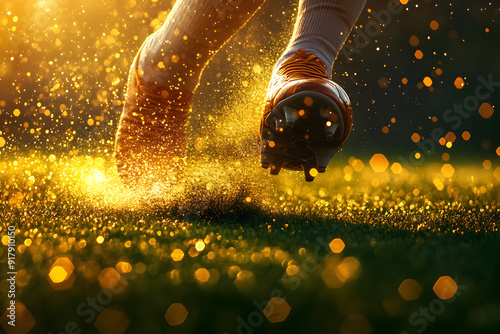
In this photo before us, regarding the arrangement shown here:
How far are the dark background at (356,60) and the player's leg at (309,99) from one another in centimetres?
255

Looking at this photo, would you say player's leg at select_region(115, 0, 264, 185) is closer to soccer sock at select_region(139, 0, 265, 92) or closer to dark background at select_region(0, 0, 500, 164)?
soccer sock at select_region(139, 0, 265, 92)

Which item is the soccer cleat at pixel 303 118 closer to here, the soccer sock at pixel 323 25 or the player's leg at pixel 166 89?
the soccer sock at pixel 323 25

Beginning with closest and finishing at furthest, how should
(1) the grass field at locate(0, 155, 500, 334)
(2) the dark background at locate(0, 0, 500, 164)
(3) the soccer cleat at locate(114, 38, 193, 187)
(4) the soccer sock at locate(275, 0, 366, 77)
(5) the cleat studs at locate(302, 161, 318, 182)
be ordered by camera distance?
(1) the grass field at locate(0, 155, 500, 334), (5) the cleat studs at locate(302, 161, 318, 182), (4) the soccer sock at locate(275, 0, 366, 77), (3) the soccer cleat at locate(114, 38, 193, 187), (2) the dark background at locate(0, 0, 500, 164)

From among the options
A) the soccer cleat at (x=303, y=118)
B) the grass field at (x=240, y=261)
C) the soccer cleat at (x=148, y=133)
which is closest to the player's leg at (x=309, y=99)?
the soccer cleat at (x=303, y=118)

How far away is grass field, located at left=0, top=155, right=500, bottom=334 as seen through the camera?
65 centimetres

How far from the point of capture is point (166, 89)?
164 cm

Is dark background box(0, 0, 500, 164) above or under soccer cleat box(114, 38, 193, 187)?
under

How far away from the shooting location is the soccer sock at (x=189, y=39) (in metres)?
1.52

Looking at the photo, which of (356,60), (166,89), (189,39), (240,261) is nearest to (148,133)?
(166,89)

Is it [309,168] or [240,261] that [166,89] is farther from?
[240,261]

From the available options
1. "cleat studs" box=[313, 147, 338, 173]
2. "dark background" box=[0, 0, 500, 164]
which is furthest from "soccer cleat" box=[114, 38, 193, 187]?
"dark background" box=[0, 0, 500, 164]

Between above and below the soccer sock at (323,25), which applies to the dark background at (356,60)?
below

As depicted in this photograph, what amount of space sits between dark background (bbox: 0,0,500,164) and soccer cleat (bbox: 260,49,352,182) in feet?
8.91

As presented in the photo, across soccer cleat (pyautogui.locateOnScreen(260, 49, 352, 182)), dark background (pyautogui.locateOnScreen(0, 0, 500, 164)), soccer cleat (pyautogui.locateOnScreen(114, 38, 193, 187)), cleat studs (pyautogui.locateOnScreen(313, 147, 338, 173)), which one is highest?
soccer cleat (pyautogui.locateOnScreen(260, 49, 352, 182))
